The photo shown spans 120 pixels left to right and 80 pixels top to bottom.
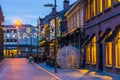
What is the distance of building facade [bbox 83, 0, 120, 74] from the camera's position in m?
28.9

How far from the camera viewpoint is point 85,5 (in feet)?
139

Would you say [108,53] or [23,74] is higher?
[108,53]

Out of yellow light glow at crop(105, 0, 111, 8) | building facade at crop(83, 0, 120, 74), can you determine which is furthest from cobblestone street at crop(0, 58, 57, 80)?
yellow light glow at crop(105, 0, 111, 8)

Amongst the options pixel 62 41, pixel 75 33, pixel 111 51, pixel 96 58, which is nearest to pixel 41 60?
pixel 62 41

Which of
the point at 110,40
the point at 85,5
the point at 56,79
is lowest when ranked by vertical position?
the point at 56,79

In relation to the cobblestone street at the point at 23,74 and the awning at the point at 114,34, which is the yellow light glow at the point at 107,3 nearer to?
the awning at the point at 114,34

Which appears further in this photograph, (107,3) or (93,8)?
(93,8)

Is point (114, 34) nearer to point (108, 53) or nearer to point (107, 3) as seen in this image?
point (108, 53)

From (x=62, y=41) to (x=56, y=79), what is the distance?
3243cm

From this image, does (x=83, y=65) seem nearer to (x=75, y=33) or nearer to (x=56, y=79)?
(x=75, y=33)

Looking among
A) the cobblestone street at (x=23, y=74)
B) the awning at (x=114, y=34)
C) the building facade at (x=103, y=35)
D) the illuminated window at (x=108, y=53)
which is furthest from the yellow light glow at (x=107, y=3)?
the cobblestone street at (x=23, y=74)

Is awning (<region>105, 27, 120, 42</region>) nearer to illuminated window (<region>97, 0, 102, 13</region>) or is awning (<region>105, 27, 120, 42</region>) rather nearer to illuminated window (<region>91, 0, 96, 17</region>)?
illuminated window (<region>97, 0, 102, 13</region>)

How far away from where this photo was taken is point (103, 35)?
3189cm

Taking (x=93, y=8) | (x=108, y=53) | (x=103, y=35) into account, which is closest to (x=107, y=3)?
(x=103, y=35)
